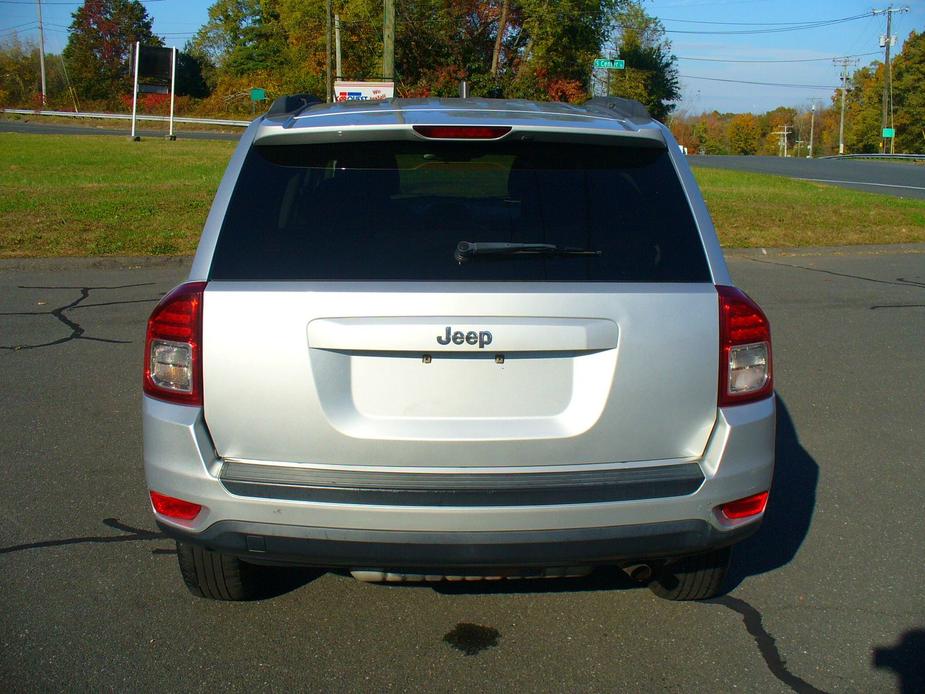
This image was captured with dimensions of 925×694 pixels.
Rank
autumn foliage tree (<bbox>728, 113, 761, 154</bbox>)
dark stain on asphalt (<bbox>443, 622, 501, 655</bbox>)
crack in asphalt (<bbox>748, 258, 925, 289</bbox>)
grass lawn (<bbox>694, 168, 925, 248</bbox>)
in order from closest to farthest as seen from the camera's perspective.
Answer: dark stain on asphalt (<bbox>443, 622, 501, 655</bbox>), crack in asphalt (<bbox>748, 258, 925, 289</bbox>), grass lawn (<bbox>694, 168, 925, 248</bbox>), autumn foliage tree (<bbox>728, 113, 761, 154</bbox>)

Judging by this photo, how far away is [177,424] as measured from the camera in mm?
2889

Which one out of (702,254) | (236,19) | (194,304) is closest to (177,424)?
(194,304)

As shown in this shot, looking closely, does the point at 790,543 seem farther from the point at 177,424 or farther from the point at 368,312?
the point at 177,424

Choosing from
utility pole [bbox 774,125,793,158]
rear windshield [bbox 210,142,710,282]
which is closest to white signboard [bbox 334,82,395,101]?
rear windshield [bbox 210,142,710,282]

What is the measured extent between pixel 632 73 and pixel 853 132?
4686cm

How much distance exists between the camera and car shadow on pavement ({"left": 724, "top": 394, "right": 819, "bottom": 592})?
3998 mm

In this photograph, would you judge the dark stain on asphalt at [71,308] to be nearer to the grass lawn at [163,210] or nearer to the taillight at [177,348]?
the grass lawn at [163,210]

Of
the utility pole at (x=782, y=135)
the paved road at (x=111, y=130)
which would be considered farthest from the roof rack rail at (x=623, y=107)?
the utility pole at (x=782, y=135)

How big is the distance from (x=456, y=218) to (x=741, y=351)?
1.02 metres

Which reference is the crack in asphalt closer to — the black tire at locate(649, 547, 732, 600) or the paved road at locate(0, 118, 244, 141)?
the black tire at locate(649, 547, 732, 600)

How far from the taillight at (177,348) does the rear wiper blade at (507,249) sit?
0.82 metres

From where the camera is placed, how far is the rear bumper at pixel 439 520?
9.21 ft

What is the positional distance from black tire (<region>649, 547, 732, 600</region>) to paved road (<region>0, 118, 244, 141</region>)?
137 feet

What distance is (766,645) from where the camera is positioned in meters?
3.35
